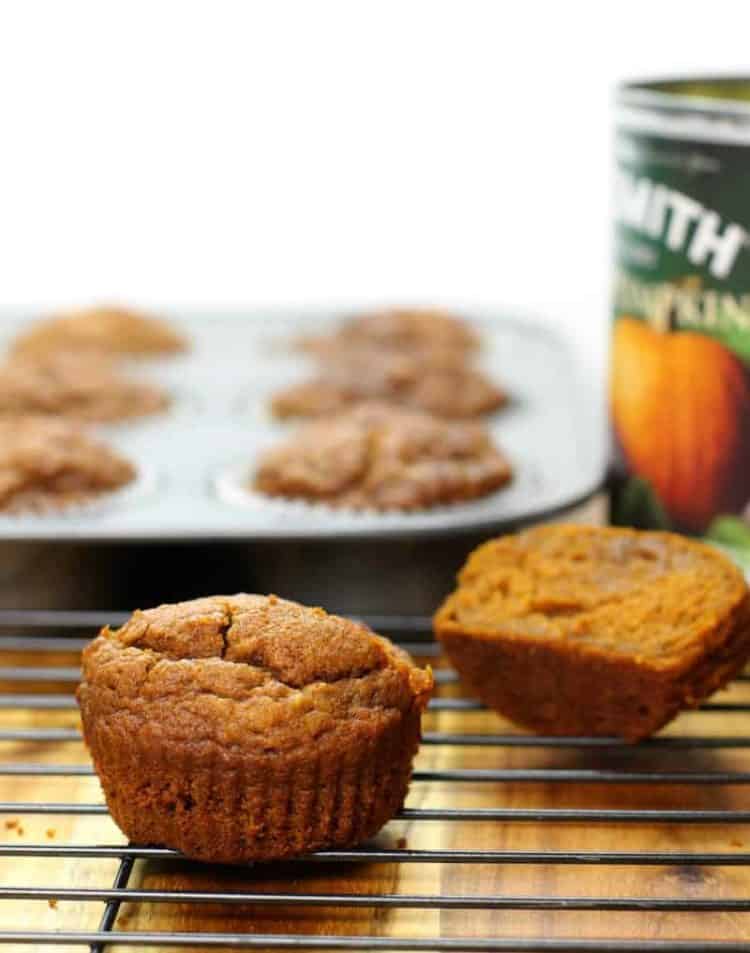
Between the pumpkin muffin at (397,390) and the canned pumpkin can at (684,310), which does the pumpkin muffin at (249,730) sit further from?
the pumpkin muffin at (397,390)

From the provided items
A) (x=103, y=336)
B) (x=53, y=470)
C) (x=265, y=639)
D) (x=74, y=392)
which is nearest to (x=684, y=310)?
(x=265, y=639)

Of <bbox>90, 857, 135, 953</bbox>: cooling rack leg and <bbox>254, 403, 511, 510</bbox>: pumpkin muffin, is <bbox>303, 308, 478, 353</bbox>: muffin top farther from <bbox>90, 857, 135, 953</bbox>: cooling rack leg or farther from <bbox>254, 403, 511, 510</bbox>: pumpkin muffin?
<bbox>90, 857, 135, 953</bbox>: cooling rack leg

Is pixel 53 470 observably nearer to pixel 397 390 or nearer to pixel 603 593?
pixel 397 390

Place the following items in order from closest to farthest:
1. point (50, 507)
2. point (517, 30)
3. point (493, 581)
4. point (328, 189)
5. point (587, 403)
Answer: point (493, 581) → point (50, 507) → point (587, 403) → point (517, 30) → point (328, 189)

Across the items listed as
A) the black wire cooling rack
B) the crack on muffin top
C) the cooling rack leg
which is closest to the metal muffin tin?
the black wire cooling rack

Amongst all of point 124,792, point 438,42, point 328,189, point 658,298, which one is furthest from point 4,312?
point 124,792

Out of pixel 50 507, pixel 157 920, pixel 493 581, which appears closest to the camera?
pixel 157 920

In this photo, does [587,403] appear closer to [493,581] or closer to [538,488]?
[538,488]
